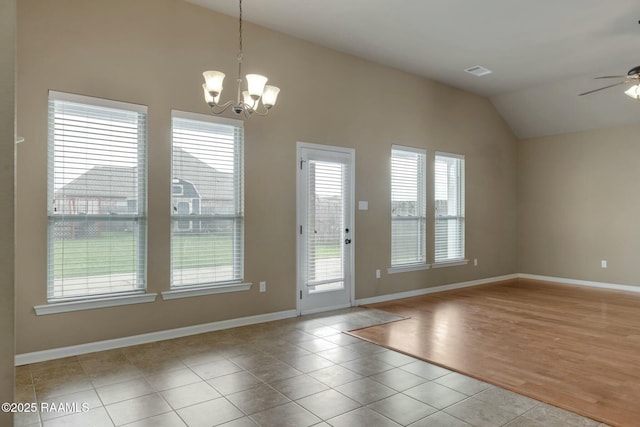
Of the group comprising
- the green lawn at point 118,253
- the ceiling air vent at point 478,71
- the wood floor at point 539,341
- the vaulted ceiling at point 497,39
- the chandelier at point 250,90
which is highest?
the ceiling air vent at point 478,71

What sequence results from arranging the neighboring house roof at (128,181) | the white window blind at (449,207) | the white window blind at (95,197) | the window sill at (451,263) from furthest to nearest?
the white window blind at (449,207)
the window sill at (451,263)
the neighboring house roof at (128,181)
the white window blind at (95,197)

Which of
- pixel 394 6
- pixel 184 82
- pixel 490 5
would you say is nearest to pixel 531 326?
pixel 490 5

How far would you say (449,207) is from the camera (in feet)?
23.0

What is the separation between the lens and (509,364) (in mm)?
3439

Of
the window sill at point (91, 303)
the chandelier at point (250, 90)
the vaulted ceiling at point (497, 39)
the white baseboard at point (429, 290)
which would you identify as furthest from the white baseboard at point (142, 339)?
the vaulted ceiling at point (497, 39)

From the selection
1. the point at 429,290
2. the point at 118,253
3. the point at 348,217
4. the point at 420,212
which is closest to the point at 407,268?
the point at 429,290

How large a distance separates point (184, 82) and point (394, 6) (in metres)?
2.35

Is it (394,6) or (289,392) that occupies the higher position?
(394,6)

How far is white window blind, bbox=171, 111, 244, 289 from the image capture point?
165 inches

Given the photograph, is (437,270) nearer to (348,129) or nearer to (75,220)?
(348,129)

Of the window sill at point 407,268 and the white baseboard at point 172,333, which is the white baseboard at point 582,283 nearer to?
the white baseboard at point 172,333

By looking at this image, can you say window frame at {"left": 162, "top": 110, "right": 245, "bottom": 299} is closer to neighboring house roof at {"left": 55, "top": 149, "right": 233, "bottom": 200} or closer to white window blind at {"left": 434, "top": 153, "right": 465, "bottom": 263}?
neighboring house roof at {"left": 55, "top": 149, "right": 233, "bottom": 200}

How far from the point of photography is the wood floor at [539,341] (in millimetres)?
2916

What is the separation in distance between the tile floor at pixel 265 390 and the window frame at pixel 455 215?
3329 mm
